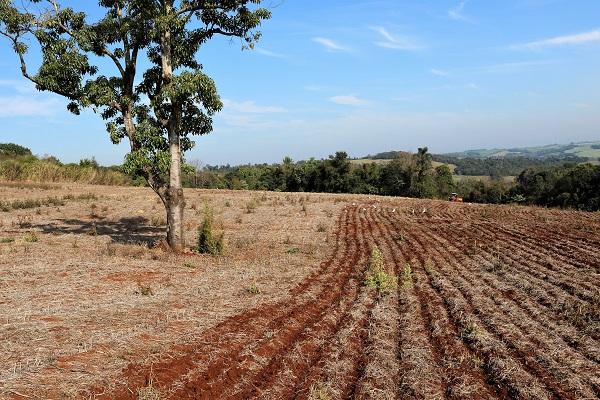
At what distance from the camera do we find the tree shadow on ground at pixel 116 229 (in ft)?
57.2

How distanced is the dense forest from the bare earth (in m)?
30.5

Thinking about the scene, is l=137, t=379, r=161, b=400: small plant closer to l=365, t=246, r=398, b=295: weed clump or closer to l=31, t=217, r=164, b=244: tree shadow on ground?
l=365, t=246, r=398, b=295: weed clump

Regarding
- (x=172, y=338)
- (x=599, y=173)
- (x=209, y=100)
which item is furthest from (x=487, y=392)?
(x=599, y=173)

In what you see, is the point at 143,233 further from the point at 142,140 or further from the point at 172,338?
the point at 172,338

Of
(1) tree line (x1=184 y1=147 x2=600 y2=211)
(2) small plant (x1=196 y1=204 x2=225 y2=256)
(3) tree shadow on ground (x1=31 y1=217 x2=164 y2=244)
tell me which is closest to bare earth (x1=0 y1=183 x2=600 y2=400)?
(2) small plant (x1=196 y1=204 x2=225 y2=256)

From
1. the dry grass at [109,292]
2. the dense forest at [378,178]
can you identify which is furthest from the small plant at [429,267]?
the dense forest at [378,178]

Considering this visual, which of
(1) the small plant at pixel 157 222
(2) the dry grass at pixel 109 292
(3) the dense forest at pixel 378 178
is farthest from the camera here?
(3) the dense forest at pixel 378 178

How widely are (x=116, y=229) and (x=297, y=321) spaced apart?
14549 millimetres

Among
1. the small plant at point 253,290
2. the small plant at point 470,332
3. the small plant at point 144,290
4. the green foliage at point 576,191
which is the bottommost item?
the green foliage at point 576,191

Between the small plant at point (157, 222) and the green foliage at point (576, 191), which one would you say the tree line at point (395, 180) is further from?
the small plant at point (157, 222)

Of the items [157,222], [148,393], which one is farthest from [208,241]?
[148,393]

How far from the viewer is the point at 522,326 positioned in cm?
752

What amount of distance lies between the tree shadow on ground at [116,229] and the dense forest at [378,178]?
2373 cm

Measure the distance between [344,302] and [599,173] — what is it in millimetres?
47342
